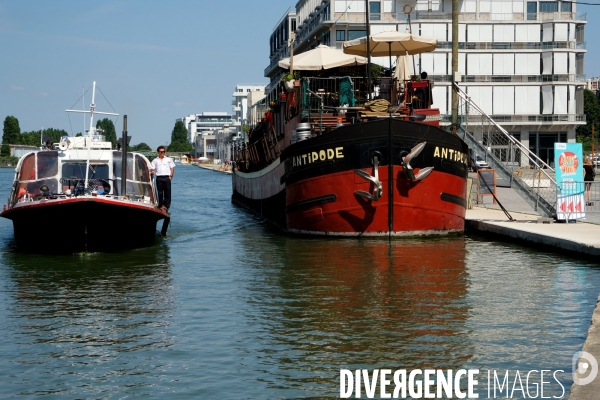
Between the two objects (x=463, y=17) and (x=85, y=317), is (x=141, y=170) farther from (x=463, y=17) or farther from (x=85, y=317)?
(x=463, y=17)

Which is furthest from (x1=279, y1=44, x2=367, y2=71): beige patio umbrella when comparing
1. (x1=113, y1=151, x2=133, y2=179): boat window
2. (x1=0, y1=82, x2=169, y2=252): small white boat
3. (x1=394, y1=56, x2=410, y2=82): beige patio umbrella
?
(x1=113, y1=151, x2=133, y2=179): boat window

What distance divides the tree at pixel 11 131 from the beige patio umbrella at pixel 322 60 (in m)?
160

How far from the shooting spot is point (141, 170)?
20.5 metres

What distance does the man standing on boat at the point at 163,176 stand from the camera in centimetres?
2083

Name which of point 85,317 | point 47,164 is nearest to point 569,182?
point 47,164

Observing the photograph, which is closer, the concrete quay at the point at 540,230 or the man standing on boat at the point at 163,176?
the concrete quay at the point at 540,230

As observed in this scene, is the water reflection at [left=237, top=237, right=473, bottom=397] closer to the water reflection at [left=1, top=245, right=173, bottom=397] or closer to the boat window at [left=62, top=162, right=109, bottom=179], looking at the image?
the water reflection at [left=1, top=245, right=173, bottom=397]

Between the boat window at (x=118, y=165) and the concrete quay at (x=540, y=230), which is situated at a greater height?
the boat window at (x=118, y=165)

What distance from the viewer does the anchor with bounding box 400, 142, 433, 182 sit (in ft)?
64.3

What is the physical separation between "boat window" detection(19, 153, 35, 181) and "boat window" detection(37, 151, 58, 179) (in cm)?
18

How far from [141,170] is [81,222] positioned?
3247mm

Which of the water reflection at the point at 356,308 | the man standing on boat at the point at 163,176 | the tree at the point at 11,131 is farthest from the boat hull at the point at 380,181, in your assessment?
the tree at the point at 11,131

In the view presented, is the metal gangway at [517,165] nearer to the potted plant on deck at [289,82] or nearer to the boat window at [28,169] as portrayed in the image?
the potted plant on deck at [289,82]

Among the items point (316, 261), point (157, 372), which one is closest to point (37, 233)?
point (316, 261)
